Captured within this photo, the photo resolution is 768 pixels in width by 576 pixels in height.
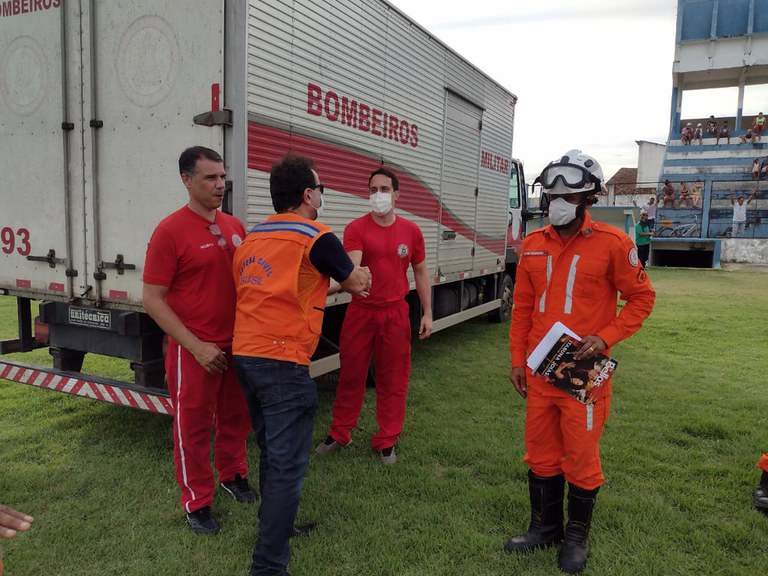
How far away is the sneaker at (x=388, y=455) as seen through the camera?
12.9 ft

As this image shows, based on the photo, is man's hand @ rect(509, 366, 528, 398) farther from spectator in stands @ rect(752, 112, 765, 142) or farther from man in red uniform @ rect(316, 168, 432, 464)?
spectator in stands @ rect(752, 112, 765, 142)

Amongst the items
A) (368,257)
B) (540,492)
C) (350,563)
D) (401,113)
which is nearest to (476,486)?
(540,492)

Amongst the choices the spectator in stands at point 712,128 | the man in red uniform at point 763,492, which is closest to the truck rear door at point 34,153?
the man in red uniform at point 763,492

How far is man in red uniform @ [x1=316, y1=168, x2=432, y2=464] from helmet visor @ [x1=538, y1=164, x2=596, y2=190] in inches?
52.8

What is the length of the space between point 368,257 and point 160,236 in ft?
4.92

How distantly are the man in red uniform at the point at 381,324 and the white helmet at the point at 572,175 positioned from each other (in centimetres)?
135

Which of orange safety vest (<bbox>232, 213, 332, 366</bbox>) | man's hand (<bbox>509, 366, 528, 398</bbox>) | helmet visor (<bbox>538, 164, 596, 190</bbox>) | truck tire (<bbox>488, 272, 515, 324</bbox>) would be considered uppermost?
helmet visor (<bbox>538, 164, 596, 190</bbox>)

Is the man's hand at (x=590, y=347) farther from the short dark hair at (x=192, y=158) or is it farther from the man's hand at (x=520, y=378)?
the short dark hair at (x=192, y=158)

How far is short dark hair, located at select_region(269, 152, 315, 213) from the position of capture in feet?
8.56

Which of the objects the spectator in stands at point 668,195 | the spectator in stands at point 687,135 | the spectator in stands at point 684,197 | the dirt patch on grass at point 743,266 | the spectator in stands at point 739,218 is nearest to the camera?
the dirt patch on grass at point 743,266

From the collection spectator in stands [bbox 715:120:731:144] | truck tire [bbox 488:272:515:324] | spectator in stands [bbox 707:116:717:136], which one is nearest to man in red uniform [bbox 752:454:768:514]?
truck tire [bbox 488:272:515:324]

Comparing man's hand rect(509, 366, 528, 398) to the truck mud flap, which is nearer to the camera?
man's hand rect(509, 366, 528, 398)

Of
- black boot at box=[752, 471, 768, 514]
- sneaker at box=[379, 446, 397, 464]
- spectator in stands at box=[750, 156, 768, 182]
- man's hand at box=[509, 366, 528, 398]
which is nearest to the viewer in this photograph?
man's hand at box=[509, 366, 528, 398]

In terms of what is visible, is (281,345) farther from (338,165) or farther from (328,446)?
(338,165)
